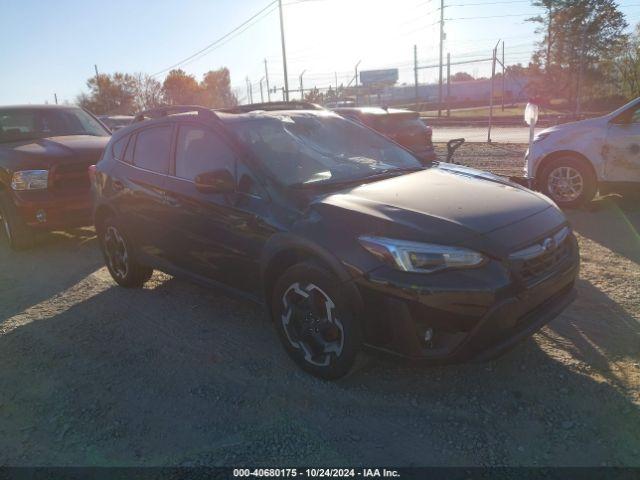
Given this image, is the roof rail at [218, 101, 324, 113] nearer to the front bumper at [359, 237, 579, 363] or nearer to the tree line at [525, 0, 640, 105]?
the front bumper at [359, 237, 579, 363]

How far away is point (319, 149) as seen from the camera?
3967 mm

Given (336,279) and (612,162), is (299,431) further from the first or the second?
(612,162)

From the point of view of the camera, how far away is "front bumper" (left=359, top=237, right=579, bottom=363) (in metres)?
2.67

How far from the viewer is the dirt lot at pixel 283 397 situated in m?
2.64

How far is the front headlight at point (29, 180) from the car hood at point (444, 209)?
16.7 ft

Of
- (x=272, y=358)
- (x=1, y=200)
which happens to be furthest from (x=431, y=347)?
(x=1, y=200)

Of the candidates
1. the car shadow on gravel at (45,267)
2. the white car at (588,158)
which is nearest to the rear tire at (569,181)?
the white car at (588,158)

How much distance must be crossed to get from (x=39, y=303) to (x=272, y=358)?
2911mm

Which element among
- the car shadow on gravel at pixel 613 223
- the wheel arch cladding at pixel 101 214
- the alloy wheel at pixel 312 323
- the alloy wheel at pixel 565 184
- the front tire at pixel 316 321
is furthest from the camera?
the alloy wheel at pixel 565 184

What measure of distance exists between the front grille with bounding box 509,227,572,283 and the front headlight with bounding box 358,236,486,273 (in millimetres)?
267

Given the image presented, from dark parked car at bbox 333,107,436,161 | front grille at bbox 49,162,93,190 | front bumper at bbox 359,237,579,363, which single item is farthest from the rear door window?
dark parked car at bbox 333,107,436,161

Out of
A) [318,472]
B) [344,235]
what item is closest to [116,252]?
[344,235]

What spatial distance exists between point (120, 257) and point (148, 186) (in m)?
1.10

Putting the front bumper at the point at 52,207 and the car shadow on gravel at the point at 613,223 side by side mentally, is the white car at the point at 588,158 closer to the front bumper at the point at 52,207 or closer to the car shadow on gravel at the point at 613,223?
the car shadow on gravel at the point at 613,223
